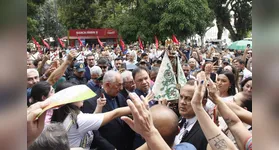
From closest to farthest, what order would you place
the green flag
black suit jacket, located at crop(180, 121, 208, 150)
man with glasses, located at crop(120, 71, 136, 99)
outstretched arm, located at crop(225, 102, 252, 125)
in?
1. outstretched arm, located at crop(225, 102, 252, 125)
2. black suit jacket, located at crop(180, 121, 208, 150)
3. the green flag
4. man with glasses, located at crop(120, 71, 136, 99)

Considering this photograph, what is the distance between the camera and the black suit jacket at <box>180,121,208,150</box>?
8.93 ft

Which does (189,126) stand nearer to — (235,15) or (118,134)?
(118,134)

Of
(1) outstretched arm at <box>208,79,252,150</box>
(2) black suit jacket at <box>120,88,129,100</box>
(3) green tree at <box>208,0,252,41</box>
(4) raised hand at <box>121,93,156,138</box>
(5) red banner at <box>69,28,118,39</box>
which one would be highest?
(3) green tree at <box>208,0,252,41</box>

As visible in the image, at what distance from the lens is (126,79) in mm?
5238

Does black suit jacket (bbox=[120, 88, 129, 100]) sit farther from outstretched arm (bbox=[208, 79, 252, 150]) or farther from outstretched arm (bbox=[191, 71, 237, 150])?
outstretched arm (bbox=[191, 71, 237, 150])

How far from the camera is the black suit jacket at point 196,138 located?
8.93 feet

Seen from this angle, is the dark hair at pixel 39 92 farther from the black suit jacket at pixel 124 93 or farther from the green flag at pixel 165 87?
the black suit jacket at pixel 124 93

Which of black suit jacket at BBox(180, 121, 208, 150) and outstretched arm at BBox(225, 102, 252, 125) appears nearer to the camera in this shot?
outstretched arm at BBox(225, 102, 252, 125)

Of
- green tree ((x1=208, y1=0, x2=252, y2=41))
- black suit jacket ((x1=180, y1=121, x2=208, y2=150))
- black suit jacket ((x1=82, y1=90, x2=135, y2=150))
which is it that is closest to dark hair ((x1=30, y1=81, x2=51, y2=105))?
black suit jacket ((x1=82, y1=90, x2=135, y2=150))

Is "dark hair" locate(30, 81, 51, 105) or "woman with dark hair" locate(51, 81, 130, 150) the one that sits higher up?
"dark hair" locate(30, 81, 51, 105)

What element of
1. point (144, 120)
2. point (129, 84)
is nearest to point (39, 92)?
point (129, 84)

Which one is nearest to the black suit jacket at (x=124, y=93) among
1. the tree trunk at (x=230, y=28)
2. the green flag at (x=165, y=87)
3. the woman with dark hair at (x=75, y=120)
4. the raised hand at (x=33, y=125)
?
the green flag at (x=165, y=87)

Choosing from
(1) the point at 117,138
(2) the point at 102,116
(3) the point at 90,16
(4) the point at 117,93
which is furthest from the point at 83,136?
(3) the point at 90,16

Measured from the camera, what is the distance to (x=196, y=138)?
2.76 metres
